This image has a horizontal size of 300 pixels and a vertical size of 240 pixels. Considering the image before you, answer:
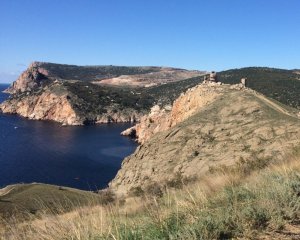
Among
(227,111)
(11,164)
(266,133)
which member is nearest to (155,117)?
(11,164)

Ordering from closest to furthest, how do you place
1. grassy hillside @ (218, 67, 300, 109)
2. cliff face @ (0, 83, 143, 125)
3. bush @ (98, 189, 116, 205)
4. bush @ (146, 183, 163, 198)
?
1. bush @ (146, 183, 163, 198)
2. bush @ (98, 189, 116, 205)
3. grassy hillside @ (218, 67, 300, 109)
4. cliff face @ (0, 83, 143, 125)

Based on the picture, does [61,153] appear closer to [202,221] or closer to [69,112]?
[69,112]

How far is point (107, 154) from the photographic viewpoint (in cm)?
11312

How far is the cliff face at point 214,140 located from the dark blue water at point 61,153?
37.9 meters

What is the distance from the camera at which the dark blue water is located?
85.6 m

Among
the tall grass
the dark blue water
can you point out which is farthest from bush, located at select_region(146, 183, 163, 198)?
the dark blue water

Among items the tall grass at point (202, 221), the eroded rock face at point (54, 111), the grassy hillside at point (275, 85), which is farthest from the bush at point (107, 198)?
the eroded rock face at point (54, 111)

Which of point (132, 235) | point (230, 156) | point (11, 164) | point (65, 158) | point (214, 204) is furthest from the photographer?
point (65, 158)

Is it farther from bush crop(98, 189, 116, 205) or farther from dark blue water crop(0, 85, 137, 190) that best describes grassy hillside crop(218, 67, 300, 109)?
bush crop(98, 189, 116, 205)

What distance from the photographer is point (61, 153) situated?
362 ft

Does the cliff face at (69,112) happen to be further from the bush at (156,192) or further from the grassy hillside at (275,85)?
the bush at (156,192)

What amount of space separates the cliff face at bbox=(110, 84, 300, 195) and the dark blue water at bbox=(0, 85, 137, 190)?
3791cm

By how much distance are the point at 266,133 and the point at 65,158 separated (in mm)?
78411

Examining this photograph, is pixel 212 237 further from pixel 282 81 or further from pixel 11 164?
pixel 282 81
